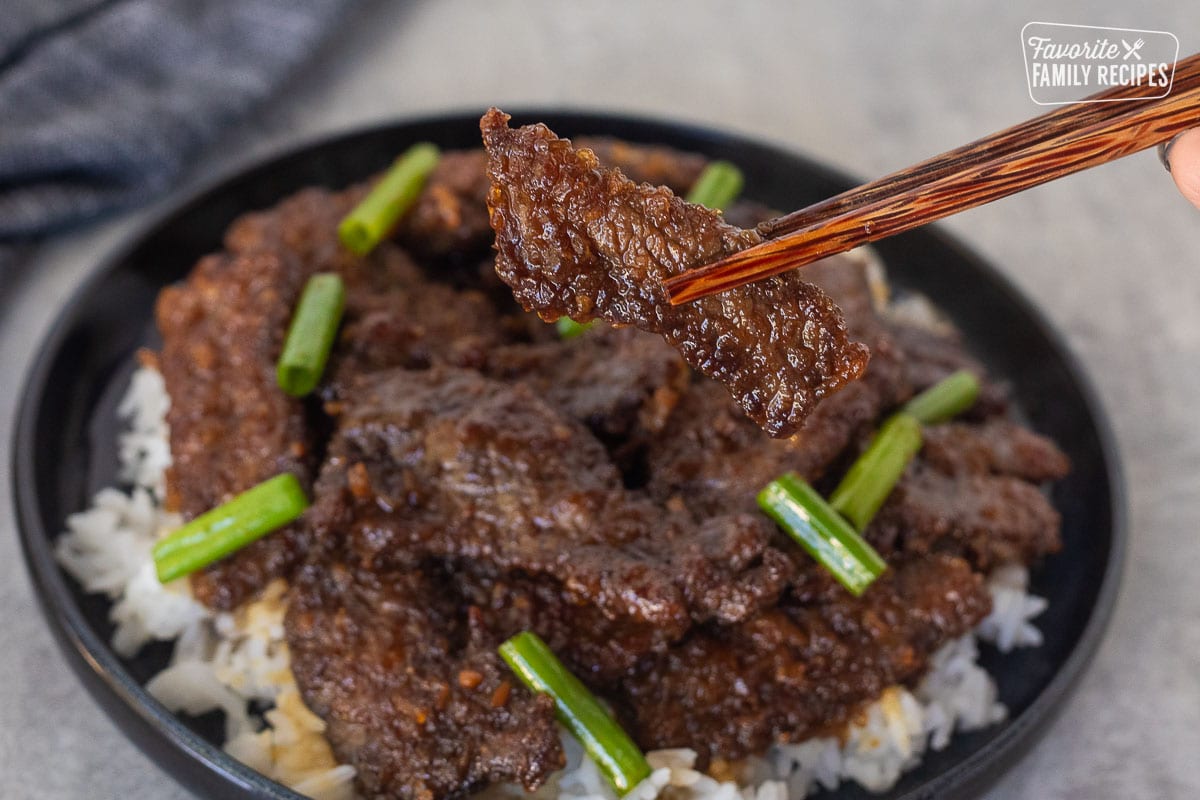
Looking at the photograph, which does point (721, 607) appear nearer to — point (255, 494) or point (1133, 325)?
point (255, 494)

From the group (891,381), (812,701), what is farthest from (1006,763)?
(891,381)

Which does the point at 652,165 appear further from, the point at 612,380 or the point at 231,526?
the point at 231,526

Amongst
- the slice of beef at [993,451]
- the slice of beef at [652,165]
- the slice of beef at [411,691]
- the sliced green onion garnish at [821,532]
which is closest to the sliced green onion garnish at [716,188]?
the slice of beef at [652,165]

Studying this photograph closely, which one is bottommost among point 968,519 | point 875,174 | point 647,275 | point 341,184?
point 968,519

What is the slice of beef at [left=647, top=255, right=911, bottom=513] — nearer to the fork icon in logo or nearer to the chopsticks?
the chopsticks

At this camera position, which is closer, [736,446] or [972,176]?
[972,176]

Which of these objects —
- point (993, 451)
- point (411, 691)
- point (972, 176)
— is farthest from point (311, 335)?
point (993, 451)

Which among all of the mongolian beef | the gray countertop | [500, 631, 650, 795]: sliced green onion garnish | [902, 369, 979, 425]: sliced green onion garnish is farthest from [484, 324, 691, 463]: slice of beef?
the gray countertop
